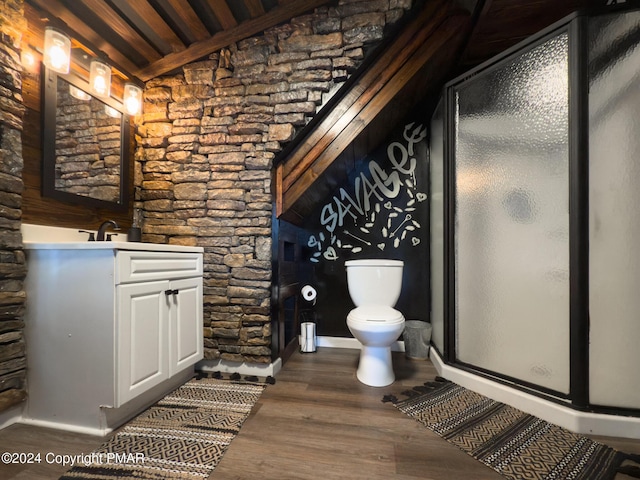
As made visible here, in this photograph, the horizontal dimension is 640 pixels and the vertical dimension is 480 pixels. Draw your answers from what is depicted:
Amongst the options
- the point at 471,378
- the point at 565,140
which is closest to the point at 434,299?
the point at 471,378

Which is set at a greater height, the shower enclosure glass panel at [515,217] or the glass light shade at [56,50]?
the glass light shade at [56,50]

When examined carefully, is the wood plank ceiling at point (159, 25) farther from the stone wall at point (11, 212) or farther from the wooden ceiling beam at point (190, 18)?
the stone wall at point (11, 212)

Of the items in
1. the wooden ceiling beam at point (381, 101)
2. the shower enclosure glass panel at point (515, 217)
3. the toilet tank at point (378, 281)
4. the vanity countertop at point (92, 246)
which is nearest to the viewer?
the vanity countertop at point (92, 246)

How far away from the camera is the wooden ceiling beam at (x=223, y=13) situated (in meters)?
1.68

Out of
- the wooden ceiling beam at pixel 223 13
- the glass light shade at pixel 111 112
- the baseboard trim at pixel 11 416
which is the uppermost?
the wooden ceiling beam at pixel 223 13

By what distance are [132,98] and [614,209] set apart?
2.99 metres

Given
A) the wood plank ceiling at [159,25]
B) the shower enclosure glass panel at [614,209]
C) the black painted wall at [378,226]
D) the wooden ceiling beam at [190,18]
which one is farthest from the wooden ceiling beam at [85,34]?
the shower enclosure glass panel at [614,209]

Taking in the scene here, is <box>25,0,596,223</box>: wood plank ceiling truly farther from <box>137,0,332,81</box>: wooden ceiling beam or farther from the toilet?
the toilet

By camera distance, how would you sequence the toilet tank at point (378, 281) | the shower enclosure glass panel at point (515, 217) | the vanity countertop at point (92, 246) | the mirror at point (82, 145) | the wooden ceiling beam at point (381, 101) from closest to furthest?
the vanity countertop at point (92, 246) < the shower enclosure glass panel at point (515, 217) < the mirror at point (82, 145) < the wooden ceiling beam at point (381, 101) < the toilet tank at point (378, 281)

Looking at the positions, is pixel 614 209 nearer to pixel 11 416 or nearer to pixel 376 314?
pixel 376 314

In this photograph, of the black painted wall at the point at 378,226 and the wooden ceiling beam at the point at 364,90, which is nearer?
the wooden ceiling beam at the point at 364,90

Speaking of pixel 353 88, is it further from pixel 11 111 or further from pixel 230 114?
pixel 11 111

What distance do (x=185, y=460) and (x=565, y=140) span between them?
2335 millimetres

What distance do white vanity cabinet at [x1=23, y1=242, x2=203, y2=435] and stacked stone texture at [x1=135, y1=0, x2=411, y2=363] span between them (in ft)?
1.68
